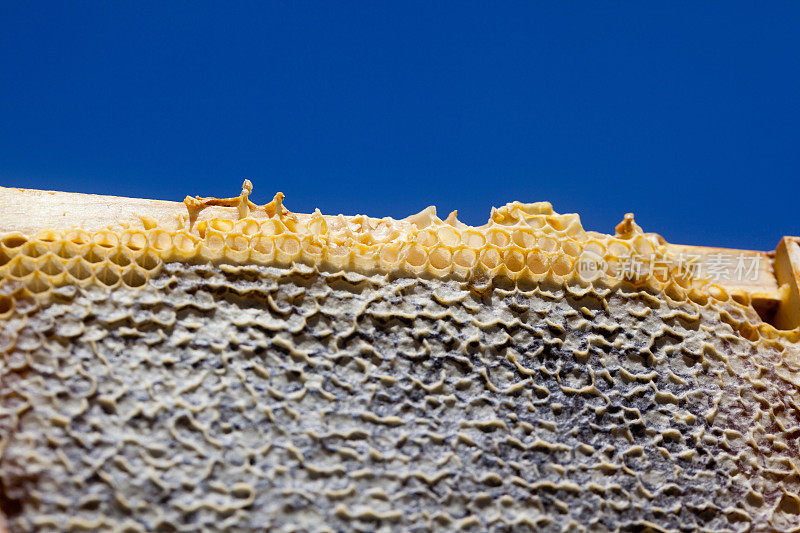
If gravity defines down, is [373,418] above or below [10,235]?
below

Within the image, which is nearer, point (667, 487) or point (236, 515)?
point (236, 515)

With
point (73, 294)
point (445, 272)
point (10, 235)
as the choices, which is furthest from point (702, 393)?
point (10, 235)

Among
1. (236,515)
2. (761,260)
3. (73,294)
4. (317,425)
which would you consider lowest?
(236,515)

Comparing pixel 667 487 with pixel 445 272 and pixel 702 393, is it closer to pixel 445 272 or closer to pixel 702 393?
pixel 702 393

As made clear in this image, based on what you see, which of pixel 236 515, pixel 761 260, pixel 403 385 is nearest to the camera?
pixel 236 515

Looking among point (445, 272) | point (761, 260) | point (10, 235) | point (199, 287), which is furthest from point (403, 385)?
point (761, 260)

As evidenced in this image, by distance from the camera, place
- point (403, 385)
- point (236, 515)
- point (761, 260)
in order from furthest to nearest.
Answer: point (761, 260) → point (403, 385) → point (236, 515)
